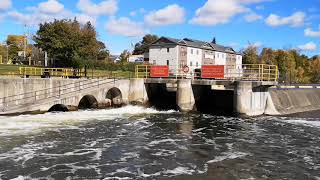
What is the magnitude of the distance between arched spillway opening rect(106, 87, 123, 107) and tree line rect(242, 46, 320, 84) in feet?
262

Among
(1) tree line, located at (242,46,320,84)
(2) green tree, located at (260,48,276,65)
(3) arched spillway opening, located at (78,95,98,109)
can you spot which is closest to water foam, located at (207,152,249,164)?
(3) arched spillway opening, located at (78,95,98,109)

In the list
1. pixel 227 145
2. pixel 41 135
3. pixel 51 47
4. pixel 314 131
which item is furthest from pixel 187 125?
pixel 51 47

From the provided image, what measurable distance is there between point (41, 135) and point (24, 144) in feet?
7.97

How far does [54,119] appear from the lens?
27.6m

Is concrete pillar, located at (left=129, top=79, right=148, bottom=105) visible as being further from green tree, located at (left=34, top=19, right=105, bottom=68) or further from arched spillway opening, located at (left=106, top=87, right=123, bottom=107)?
green tree, located at (left=34, top=19, right=105, bottom=68)

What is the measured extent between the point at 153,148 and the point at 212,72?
64.3ft

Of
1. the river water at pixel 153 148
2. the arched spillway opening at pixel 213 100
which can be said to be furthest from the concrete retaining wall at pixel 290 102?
the river water at pixel 153 148

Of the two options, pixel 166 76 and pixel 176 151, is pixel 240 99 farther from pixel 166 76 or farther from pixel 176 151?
pixel 176 151

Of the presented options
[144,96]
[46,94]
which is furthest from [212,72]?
[46,94]

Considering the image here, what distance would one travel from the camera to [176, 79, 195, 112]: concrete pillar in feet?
120

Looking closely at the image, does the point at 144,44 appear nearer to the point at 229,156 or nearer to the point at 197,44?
the point at 197,44

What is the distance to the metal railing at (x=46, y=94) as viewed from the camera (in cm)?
2882

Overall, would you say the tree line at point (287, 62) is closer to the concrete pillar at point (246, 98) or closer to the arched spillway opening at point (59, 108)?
the concrete pillar at point (246, 98)

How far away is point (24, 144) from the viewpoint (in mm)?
19453
